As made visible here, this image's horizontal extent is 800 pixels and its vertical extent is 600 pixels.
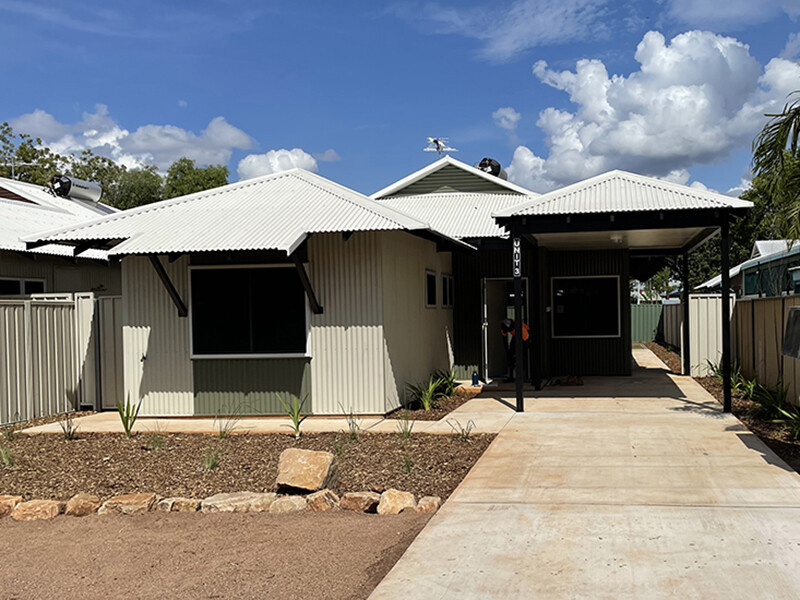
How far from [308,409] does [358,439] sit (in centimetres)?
229

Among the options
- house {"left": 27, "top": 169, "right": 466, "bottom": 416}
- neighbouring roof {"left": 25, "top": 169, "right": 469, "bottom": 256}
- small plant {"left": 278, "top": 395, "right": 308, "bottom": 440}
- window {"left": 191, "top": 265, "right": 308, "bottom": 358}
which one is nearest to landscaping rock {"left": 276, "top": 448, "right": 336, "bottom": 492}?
small plant {"left": 278, "top": 395, "right": 308, "bottom": 440}

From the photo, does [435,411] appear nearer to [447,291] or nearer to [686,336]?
[447,291]

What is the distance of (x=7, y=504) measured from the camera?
23.5 ft

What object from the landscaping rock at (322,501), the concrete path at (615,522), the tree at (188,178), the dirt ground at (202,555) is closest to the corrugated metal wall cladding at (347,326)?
the concrete path at (615,522)

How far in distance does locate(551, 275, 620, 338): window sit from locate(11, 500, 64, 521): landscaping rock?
12836 mm

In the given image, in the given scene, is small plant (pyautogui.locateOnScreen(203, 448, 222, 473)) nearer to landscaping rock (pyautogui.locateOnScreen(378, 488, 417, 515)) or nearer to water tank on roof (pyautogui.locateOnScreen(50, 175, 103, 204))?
landscaping rock (pyautogui.locateOnScreen(378, 488, 417, 515))

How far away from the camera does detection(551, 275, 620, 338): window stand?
18.0 meters

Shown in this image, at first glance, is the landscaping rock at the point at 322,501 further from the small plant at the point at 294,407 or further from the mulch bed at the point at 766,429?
the mulch bed at the point at 766,429

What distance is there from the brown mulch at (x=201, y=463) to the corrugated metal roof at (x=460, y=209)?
6.49 meters

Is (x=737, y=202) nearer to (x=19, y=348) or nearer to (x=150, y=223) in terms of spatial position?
(x=150, y=223)

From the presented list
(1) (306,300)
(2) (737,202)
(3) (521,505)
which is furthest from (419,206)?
(3) (521,505)

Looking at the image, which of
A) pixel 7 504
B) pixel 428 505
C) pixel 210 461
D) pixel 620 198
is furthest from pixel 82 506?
pixel 620 198

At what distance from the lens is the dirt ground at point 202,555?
17.0 ft

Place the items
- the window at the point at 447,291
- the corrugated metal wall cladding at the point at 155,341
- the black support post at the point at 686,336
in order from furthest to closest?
the black support post at the point at 686,336
the window at the point at 447,291
the corrugated metal wall cladding at the point at 155,341
